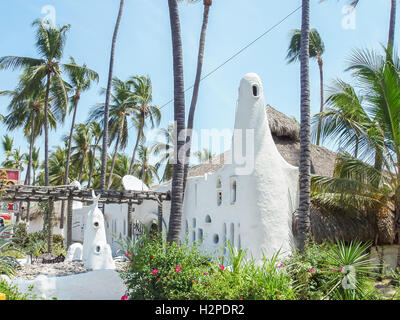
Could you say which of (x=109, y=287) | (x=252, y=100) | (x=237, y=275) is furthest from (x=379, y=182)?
(x=109, y=287)

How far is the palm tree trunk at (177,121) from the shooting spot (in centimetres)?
1059

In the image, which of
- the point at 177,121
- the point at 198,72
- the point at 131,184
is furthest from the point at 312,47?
the point at 177,121

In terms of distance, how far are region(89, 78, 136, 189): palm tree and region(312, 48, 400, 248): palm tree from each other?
16885 mm

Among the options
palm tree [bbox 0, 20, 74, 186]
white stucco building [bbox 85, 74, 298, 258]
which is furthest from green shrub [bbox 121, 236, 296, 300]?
palm tree [bbox 0, 20, 74, 186]

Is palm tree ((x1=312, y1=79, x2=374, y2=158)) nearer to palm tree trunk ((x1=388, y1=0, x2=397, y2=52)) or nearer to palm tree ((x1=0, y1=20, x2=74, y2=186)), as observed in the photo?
palm tree trunk ((x1=388, y1=0, x2=397, y2=52))

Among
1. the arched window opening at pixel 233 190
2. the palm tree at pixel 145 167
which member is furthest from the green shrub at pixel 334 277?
the palm tree at pixel 145 167

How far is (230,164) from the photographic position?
14617mm

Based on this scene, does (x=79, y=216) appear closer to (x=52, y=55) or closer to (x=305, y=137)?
(x=52, y=55)

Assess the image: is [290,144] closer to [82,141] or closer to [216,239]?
[216,239]

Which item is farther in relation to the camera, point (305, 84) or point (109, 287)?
point (305, 84)

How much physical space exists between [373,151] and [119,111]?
19071mm

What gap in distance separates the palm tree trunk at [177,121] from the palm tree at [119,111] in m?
15.6

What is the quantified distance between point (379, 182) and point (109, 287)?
8.30 meters

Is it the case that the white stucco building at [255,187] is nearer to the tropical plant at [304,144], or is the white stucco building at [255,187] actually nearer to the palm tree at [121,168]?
the tropical plant at [304,144]
